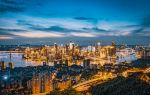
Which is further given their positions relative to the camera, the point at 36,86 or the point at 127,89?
the point at 36,86

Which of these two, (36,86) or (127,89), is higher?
(127,89)

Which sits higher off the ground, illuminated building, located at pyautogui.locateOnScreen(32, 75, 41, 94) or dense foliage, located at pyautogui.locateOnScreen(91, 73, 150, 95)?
dense foliage, located at pyautogui.locateOnScreen(91, 73, 150, 95)

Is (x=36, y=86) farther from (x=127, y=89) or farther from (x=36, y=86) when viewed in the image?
(x=127, y=89)

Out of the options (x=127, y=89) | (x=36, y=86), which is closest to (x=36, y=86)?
(x=36, y=86)

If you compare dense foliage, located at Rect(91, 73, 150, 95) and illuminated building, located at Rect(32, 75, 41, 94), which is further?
illuminated building, located at Rect(32, 75, 41, 94)

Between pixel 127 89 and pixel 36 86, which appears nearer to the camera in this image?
pixel 127 89

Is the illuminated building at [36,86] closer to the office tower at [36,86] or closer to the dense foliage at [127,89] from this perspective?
the office tower at [36,86]

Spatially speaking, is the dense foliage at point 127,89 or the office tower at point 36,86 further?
the office tower at point 36,86

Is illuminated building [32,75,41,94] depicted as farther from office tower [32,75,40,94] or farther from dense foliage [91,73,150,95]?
dense foliage [91,73,150,95]

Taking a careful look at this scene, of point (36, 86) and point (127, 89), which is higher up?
point (127, 89)

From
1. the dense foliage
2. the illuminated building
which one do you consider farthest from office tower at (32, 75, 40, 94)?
the dense foliage

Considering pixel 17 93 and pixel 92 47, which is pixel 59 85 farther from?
pixel 92 47

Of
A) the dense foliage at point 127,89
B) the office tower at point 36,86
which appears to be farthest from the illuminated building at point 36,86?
the dense foliage at point 127,89
